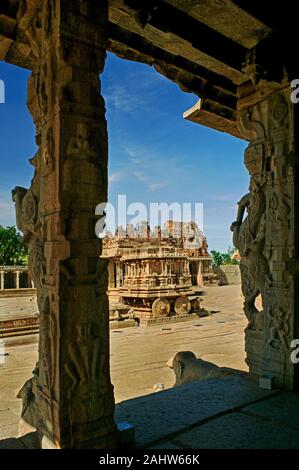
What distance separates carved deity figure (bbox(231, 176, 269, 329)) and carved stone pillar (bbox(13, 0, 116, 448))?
7.74 ft

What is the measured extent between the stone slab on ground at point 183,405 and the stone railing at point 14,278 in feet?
88.4

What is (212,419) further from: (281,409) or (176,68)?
(176,68)

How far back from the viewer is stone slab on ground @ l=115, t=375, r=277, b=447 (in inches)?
115

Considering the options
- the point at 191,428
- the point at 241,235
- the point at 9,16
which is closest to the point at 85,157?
the point at 9,16

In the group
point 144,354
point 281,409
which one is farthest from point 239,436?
point 144,354

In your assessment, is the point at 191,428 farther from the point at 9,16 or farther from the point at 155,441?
the point at 9,16

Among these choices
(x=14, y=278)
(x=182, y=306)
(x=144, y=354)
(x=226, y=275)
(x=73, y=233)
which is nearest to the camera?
(x=73, y=233)

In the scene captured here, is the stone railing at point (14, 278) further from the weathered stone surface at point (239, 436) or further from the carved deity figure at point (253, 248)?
the weathered stone surface at point (239, 436)

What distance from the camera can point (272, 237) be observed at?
13.4 feet

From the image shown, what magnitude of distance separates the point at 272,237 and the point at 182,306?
1423 centimetres

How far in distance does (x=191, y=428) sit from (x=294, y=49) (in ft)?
13.3

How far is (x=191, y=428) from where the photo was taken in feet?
9.65

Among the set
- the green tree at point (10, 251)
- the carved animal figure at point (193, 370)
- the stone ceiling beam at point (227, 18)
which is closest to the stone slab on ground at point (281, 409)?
the carved animal figure at point (193, 370)

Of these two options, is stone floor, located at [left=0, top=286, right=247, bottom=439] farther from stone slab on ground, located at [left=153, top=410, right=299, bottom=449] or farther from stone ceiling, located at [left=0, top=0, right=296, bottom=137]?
stone ceiling, located at [left=0, top=0, right=296, bottom=137]
